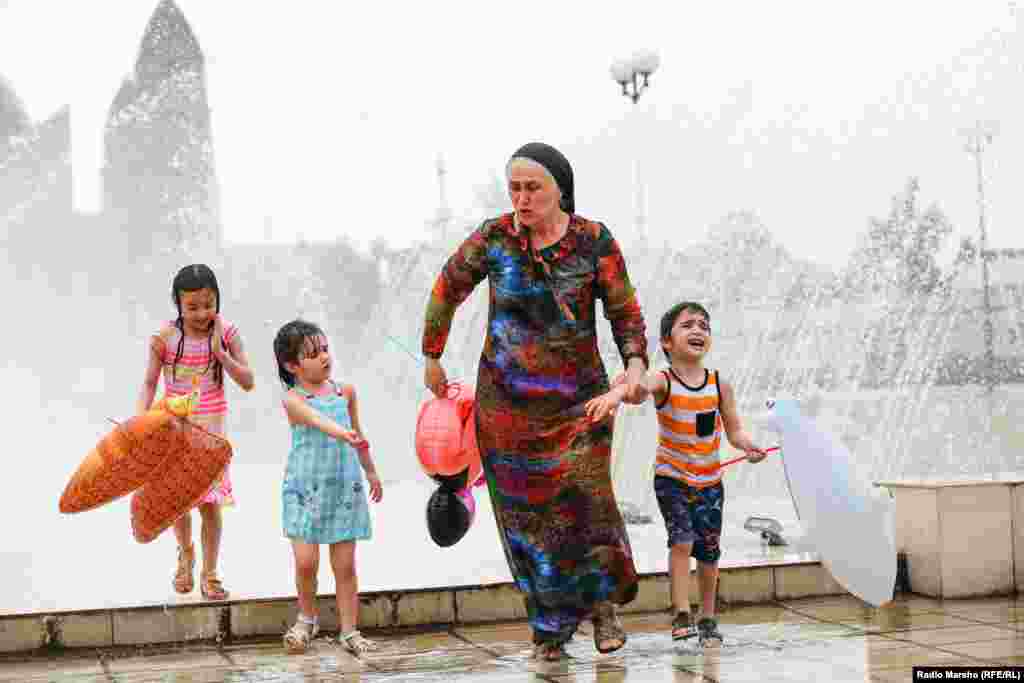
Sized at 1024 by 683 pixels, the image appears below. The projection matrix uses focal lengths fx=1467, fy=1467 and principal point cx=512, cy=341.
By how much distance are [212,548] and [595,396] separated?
1856mm

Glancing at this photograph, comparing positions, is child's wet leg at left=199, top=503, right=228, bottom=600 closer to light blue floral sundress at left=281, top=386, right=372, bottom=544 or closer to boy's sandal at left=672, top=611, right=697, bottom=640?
light blue floral sundress at left=281, top=386, right=372, bottom=544

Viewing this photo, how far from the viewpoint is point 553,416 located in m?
4.59

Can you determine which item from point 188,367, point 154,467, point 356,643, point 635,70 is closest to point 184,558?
point 154,467

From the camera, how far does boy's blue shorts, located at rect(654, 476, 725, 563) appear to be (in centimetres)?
511

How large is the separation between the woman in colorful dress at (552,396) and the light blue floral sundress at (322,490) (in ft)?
2.31

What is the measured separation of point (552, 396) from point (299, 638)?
1.31m

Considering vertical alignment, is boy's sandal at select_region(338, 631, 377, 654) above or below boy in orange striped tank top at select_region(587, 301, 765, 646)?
below

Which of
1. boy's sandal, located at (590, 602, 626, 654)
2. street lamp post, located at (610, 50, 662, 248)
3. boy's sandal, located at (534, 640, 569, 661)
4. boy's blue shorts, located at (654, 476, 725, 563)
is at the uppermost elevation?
street lamp post, located at (610, 50, 662, 248)

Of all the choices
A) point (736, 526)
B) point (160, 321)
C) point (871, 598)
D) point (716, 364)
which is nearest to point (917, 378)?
point (716, 364)

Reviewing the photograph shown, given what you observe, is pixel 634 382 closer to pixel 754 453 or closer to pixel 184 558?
pixel 754 453

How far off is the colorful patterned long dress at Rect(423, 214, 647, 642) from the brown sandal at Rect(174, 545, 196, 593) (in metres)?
1.52

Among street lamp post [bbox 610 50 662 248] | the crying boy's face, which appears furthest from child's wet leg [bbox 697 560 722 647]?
street lamp post [bbox 610 50 662 248]

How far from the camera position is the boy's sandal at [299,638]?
5.07 metres

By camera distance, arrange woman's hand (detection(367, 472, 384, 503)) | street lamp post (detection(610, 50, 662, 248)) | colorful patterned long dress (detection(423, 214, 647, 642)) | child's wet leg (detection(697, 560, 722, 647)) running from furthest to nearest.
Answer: street lamp post (detection(610, 50, 662, 248)) → woman's hand (detection(367, 472, 384, 503)) → child's wet leg (detection(697, 560, 722, 647)) → colorful patterned long dress (detection(423, 214, 647, 642))
